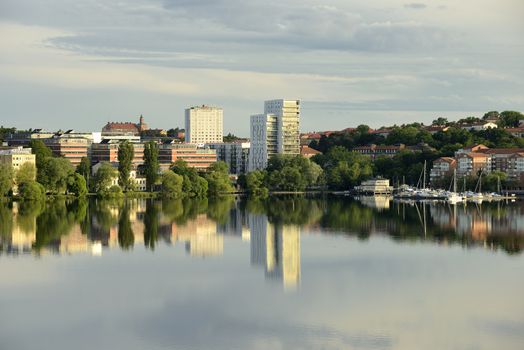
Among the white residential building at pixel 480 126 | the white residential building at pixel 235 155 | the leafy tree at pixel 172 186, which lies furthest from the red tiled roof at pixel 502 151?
the leafy tree at pixel 172 186

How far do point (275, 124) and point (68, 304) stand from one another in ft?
164

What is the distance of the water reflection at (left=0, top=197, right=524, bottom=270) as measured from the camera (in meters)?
25.2

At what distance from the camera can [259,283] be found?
782 inches

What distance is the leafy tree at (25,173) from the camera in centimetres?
4409

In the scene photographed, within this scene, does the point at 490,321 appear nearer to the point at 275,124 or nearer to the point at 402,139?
the point at 275,124

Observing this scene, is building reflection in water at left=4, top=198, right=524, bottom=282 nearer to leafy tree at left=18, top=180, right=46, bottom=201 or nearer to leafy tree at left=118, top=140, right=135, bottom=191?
leafy tree at left=18, top=180, right=46, bottom=201

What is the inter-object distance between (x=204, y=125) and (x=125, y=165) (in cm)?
4568

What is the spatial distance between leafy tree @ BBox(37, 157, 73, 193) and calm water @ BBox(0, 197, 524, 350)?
11.8 metres

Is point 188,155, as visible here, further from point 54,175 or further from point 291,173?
point 54,175

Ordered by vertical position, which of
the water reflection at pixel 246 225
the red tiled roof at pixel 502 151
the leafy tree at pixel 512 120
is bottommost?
the water reflection at pixel 246 225

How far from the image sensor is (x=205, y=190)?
165 feet

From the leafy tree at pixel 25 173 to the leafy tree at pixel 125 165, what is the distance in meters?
4.75

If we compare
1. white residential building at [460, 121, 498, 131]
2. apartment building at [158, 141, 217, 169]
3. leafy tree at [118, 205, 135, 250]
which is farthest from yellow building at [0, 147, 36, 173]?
white residential building at [460, 121, 498, 131]

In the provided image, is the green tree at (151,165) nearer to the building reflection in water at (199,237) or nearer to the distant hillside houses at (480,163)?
the building reflection in water at (199,237)
